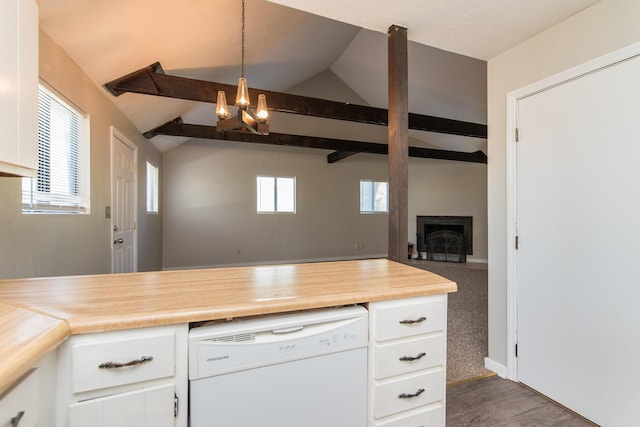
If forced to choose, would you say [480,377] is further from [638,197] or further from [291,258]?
[291,258]

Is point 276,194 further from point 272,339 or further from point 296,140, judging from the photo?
point 272,339

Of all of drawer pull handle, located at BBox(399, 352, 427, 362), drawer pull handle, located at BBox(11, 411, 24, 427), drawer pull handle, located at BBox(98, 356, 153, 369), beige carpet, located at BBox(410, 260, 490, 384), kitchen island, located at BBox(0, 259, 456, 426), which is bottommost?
beige carpet, located at BBox(410, 260, 490, 384)

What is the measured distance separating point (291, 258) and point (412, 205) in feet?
11.5

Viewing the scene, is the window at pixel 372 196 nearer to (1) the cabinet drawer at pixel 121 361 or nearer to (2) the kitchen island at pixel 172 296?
(2) the kitchen island at pixel 172 296

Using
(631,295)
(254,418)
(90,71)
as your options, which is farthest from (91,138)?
(631,295)

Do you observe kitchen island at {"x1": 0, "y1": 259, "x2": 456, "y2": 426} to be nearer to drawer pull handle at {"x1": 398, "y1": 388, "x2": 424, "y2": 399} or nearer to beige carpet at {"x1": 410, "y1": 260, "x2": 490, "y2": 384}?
drawer pull handle at {"x1": 398, "y1": 388, "x2": 424, "y2": 399}

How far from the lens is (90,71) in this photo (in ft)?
7.73

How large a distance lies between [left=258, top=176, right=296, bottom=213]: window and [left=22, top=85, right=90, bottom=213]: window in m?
4.03

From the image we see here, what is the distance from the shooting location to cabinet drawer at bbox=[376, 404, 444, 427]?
46.3 inches

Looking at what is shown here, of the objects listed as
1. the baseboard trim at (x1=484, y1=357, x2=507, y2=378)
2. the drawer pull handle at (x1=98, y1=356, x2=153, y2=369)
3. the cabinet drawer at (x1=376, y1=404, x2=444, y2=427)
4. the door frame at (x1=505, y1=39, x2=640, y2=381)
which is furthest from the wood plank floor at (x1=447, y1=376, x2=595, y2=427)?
the drawer pull handle at (x1=98, y1=356, x2=153, y2=369)

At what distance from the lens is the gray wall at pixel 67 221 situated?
4.89ft

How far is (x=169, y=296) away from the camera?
3.30 feet

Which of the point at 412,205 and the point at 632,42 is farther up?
the point at 632,42

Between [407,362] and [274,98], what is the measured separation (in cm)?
342
